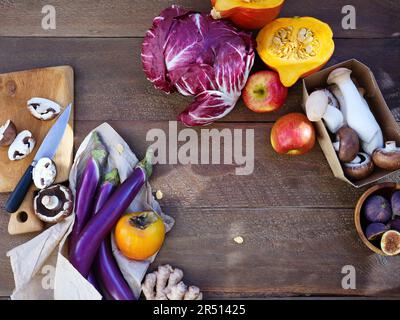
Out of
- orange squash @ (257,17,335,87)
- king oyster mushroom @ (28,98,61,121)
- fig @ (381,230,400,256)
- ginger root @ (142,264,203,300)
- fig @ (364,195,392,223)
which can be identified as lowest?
ginger root @ (142,264,203,300)

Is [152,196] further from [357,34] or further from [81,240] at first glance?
[357,34]

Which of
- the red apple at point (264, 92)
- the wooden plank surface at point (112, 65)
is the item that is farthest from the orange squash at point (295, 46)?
the wooden plank surface at point (112, 65)

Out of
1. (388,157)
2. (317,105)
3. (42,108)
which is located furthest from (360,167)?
(42,108)

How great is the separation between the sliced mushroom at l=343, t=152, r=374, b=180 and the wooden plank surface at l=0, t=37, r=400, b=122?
251 mm

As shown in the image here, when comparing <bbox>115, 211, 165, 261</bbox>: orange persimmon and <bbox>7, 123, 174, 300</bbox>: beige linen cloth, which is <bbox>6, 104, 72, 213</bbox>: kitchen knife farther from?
<bbox>115, 211, 165, 261</bbox>: orange persimmon

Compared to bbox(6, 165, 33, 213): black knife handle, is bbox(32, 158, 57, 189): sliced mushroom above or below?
above

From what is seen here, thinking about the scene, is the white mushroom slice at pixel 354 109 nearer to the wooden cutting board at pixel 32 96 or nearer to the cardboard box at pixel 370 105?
the cardboard box at pixel 370 105

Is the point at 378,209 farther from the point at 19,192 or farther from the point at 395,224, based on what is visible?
the point at 19,192

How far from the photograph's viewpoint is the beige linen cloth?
116 centimetres

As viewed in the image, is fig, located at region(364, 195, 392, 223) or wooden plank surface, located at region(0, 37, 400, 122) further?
wooden plank surface, located at region(0, 37, 400, 122)

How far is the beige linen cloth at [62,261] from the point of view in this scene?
3.81ft

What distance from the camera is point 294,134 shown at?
1136 mm

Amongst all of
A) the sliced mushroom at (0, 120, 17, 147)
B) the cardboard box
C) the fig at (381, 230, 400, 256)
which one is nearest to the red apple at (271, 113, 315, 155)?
the cardboard box

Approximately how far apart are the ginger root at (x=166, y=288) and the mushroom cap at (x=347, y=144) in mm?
446
